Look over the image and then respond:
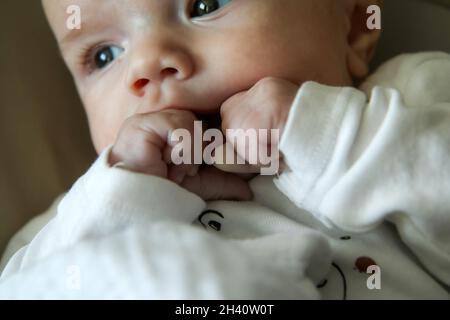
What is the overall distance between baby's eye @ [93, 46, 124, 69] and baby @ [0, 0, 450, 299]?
2.0 inches

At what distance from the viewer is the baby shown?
0.55 meters

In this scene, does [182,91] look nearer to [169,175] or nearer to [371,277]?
[169,175]

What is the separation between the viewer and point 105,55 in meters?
0.90

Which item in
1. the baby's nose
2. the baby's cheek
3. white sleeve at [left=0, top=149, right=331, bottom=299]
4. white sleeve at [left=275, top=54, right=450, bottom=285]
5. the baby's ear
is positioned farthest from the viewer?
the baby's ear

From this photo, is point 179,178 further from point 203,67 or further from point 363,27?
point 363,27

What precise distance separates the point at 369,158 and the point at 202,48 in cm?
27

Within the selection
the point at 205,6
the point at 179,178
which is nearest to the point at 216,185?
the point at 179,178

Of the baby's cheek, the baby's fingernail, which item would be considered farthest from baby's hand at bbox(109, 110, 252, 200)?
the baby's cheek

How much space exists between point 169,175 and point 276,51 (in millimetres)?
222

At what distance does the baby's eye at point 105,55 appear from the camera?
34.7 inches

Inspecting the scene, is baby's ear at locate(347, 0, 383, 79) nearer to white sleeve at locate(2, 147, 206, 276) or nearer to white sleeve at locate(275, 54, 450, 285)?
white sleeve at locate(275, 54, 450, 285)

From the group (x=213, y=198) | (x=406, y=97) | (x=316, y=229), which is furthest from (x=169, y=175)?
(x=406, y=97)

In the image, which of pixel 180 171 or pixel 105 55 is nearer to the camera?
pixel 180 171

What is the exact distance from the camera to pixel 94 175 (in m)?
0.67
